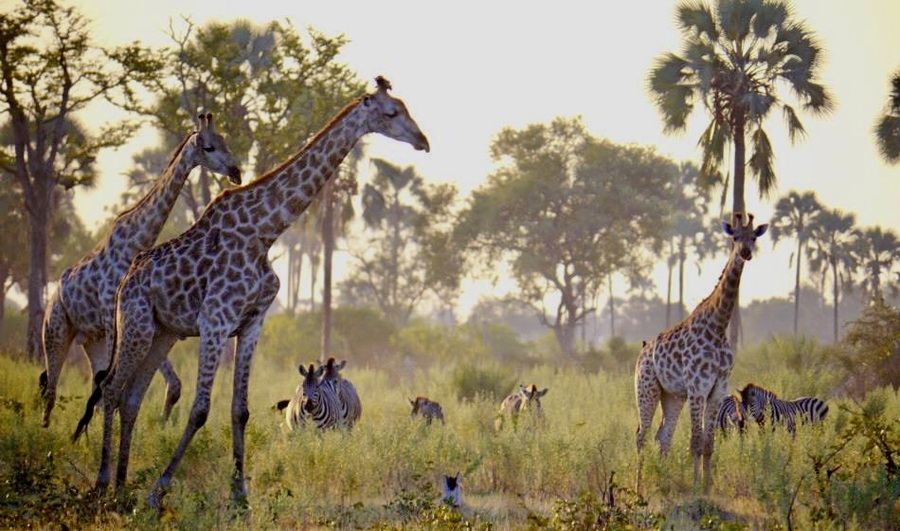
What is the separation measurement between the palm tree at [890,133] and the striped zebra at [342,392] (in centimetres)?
1634

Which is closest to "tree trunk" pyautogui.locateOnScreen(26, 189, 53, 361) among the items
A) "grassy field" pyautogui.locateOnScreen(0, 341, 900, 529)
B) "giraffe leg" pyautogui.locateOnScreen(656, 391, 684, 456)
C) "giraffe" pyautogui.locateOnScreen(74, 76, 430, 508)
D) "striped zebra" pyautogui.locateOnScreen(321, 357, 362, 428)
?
"grassy field" pyautogui.locateOnScreen(0, 341, 900, 529)

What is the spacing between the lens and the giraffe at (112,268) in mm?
11062

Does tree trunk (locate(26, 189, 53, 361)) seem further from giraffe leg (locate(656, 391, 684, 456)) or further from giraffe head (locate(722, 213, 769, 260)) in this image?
giraffe head (locate(722, 213, 769, 260))

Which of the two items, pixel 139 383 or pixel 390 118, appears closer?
pixel 390 118

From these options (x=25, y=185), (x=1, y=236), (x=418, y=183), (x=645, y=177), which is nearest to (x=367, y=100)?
(x=25, y=185)

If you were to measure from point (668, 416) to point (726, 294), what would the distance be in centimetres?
166

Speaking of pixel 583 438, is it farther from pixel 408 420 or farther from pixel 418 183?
pixel 418 183

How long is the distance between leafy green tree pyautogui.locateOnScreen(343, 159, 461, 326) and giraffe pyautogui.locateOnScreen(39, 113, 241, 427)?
26.1 m

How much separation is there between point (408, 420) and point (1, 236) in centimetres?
3037

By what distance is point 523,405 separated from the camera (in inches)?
647

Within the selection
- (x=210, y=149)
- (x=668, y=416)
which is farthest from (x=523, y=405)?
(x=210, y=149)

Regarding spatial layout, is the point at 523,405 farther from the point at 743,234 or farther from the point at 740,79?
the point at 740,79

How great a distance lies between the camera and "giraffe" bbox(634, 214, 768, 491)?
11.2m

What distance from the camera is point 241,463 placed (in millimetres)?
9320
